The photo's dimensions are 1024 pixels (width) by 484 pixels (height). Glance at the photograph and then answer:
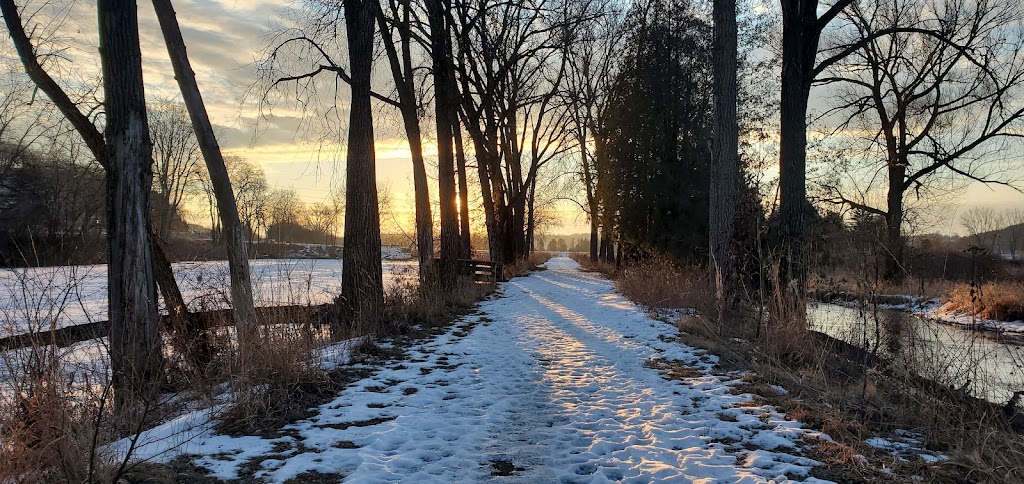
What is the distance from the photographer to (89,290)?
707 cm

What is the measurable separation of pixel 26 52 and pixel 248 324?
198 inches

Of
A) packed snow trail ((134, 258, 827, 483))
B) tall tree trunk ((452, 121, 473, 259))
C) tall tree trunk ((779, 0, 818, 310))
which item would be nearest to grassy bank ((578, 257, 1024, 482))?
packed snow trail ((134, 258, 827, 483))

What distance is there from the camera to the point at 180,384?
18.4 ft

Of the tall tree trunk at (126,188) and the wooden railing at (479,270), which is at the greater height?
the tall tree trunk at (126,188)

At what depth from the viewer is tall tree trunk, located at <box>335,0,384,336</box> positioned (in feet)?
28.0

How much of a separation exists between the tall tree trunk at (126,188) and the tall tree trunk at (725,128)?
25.6ft

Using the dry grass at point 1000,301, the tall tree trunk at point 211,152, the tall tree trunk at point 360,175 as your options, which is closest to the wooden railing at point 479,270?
the tall tree trunk at point 360,175

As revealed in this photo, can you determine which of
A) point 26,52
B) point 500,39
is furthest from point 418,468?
point 500,39

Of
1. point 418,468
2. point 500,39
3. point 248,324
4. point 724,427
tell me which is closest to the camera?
point 418,468

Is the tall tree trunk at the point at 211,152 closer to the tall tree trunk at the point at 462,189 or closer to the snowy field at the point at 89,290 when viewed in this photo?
the snowy field at the point at 89,290

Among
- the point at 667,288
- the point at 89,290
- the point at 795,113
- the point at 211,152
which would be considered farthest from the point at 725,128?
the point at 89,290

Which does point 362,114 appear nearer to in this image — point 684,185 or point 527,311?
point 527,311

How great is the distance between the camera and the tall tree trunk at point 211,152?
7.20 metres

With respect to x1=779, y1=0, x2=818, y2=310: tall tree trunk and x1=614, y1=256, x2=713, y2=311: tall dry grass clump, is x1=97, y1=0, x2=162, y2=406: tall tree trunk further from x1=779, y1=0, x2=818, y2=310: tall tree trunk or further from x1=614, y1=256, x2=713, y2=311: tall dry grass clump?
x1=779, y1=0, x2=818, y2=310: tall tree trunk
